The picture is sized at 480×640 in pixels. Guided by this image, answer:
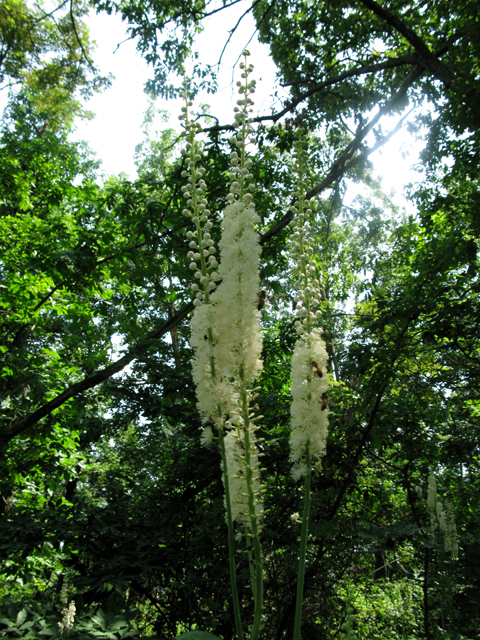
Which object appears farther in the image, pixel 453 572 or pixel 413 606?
pixel 413 606

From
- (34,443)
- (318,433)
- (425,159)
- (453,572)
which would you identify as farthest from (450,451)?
(34,443)

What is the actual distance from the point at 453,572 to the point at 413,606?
10.3 ft

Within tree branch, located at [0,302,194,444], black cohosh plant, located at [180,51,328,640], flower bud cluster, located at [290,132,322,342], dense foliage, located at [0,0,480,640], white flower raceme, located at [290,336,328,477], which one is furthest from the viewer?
tree branch, located at [0,302,194,444]

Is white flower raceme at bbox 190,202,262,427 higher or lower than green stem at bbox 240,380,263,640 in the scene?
higher

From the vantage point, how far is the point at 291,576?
4.27 m

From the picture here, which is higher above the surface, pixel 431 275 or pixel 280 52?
pixel 280 52

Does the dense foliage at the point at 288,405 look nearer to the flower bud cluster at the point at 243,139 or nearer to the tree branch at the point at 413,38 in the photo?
the tree branch at the point at 413,38

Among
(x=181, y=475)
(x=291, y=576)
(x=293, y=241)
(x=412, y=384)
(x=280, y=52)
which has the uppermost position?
(x=280, y=52)

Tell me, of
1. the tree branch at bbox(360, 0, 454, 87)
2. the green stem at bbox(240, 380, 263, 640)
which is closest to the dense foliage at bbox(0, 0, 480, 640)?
the tree branch at bbox(360, 0, 454, 87)

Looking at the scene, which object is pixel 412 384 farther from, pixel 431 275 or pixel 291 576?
pixel 291 576

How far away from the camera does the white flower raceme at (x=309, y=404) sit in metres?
1.68

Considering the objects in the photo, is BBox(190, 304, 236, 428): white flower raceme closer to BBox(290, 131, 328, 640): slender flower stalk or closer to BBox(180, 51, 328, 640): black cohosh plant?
BBox(180, 51, 328, 640): black cohosh plant

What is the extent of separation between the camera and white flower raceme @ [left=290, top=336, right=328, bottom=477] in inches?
66.1

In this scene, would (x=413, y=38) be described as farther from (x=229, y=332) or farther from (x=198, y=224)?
(x=229, y=332)
